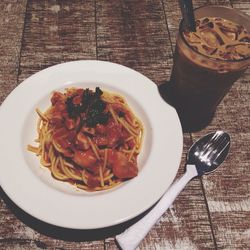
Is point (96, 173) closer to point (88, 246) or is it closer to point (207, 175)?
point (88, 246)

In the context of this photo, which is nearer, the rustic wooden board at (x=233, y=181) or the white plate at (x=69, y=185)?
the white plate at (x=69, y=185)

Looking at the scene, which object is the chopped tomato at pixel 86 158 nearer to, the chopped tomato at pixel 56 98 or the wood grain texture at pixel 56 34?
the chopped tomato at pixel 56 98

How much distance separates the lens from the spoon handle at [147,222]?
68.3 inches

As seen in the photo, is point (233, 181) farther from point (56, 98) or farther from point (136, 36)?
point (136, 36)

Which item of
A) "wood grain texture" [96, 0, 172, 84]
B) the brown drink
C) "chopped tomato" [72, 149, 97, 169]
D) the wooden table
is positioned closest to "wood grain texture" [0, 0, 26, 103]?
the wooden table

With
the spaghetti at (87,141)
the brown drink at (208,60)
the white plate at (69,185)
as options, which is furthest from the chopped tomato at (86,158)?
the brown drink at (208,60)

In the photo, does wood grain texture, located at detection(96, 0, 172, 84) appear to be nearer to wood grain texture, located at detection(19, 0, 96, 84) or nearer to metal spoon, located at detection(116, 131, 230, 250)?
wood grain texture, located at detection(19, 0, 96, 84)

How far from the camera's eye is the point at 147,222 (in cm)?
177

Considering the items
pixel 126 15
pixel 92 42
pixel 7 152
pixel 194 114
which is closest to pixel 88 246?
pixel 7 152

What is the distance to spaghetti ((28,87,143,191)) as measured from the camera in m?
1.92

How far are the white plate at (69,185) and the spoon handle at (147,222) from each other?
0.14m

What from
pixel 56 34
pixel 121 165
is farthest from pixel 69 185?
pixel 56 34

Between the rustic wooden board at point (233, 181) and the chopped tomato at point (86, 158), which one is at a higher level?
the chopped tomato at point (86, 158)

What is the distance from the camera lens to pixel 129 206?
168 centimetres
